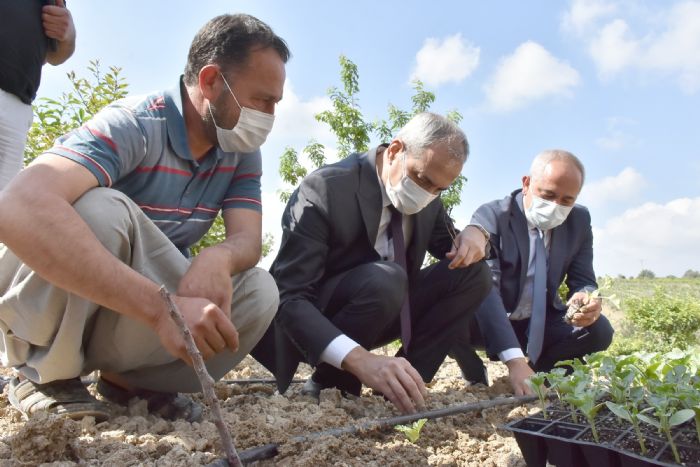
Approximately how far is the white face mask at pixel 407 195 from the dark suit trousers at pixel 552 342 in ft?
3.27

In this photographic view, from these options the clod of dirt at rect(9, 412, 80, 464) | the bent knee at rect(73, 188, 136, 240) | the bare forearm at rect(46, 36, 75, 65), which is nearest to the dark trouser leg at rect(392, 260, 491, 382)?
the bent knee at rect(73, 188, 136, 240)

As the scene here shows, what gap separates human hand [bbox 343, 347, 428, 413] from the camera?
83.1 inches

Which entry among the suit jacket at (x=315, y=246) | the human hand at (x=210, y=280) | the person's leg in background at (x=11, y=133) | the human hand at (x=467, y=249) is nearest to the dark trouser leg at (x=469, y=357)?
the human hand at (x=467, y=249)

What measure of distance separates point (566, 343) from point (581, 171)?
3.63 feet

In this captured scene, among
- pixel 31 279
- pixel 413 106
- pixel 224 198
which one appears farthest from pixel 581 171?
pixel 413 106

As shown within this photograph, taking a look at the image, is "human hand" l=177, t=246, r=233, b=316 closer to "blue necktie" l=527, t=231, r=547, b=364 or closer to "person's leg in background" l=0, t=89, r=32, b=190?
"person's leg in background" l=0, t=89, r=32, b=190

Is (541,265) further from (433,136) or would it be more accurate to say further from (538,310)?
(433,136)

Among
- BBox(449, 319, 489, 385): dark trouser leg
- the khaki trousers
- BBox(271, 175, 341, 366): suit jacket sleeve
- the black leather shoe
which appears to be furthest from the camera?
BBox(449, 319, 489, 385): dark trouser leg

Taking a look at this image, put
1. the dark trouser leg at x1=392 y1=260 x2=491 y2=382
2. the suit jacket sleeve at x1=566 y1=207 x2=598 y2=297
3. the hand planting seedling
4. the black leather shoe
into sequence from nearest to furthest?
the black leather shoe < the dark trouser leg at x1=392 y1=260 x2=491 y2=382 < the hand planting seedling < the suit jacket sleeve at x1=566 y1=207 x2=598 y2=297

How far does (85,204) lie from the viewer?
1.89 metres

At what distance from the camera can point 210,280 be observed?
1.90 m

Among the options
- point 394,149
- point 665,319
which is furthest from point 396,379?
point 665,319

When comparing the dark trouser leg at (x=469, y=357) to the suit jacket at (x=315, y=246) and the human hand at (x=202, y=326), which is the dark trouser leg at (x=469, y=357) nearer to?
the suit jacket at (x=315, y=246)

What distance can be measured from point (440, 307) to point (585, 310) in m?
0.96
